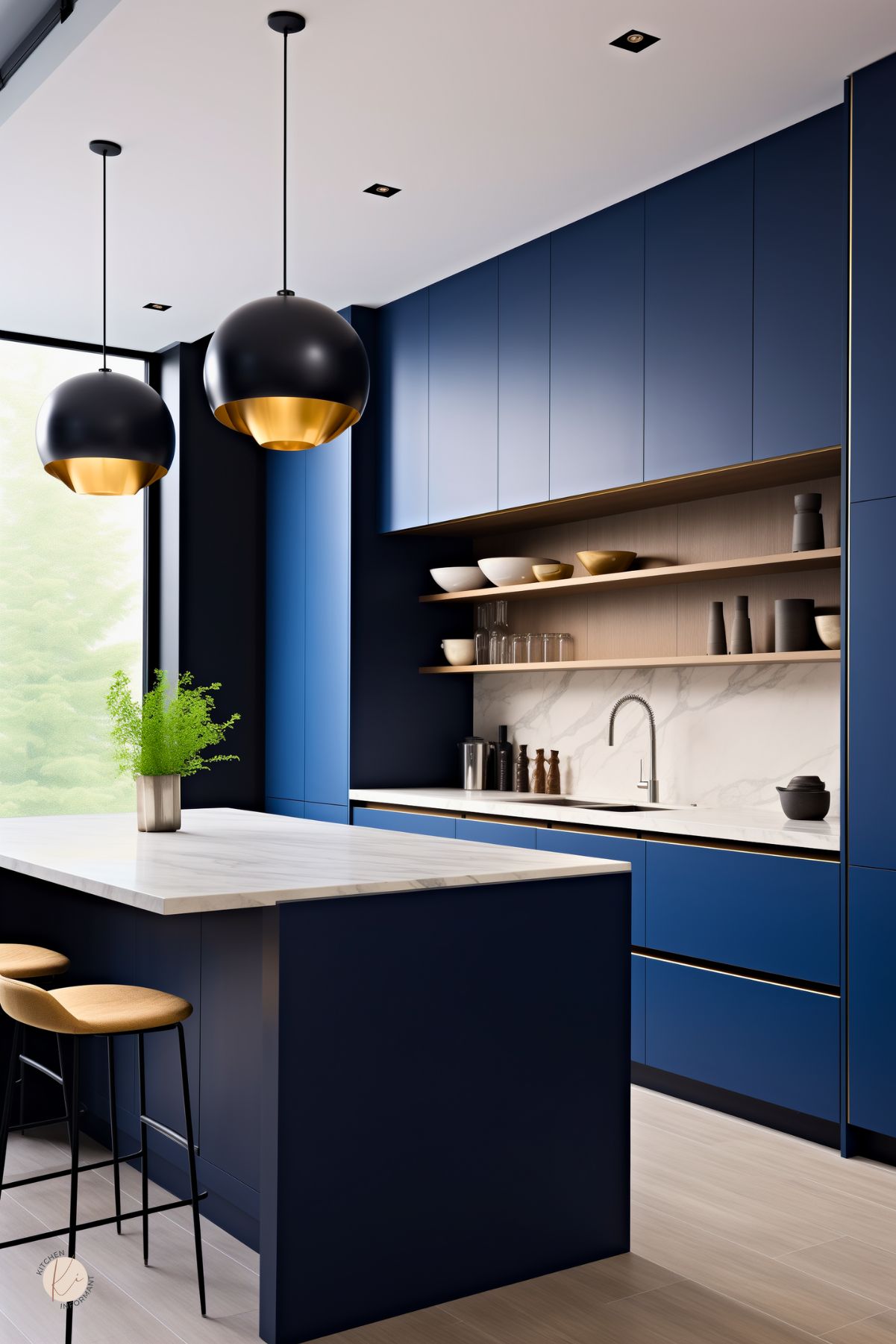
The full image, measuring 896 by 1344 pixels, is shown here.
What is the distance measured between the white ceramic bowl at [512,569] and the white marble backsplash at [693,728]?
44cm

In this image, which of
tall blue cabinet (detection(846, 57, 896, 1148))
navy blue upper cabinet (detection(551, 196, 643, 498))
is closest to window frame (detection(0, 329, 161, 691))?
navy blue upper cabinet (detection(551, 196, 643, 498))

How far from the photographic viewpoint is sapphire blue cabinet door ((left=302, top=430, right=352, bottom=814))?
18.0ft

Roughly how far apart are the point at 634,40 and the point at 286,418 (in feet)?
4.61

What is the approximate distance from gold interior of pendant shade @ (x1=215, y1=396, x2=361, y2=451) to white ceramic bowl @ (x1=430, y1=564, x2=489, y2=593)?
98.5 inches

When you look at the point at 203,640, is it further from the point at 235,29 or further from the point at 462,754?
the point at 235,29

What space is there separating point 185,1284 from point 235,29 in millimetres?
2919

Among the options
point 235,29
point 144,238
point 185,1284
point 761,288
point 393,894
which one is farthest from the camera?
point 144,238

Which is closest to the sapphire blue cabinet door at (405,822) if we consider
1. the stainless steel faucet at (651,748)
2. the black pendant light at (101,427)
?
the stainless steel faucet at (651,748)

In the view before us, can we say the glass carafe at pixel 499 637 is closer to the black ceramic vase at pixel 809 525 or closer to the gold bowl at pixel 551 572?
the gold bowl at pixel 551 572

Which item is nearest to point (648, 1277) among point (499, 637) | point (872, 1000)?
point (872, 1000)

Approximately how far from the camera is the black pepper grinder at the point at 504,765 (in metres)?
5.31

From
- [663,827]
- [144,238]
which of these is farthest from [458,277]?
[663,827]

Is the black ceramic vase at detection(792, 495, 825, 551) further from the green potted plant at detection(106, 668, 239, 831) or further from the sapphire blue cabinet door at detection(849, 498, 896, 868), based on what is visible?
the green potted plant at detection(106, 668, 239, 831)

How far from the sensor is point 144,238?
15.4ft
